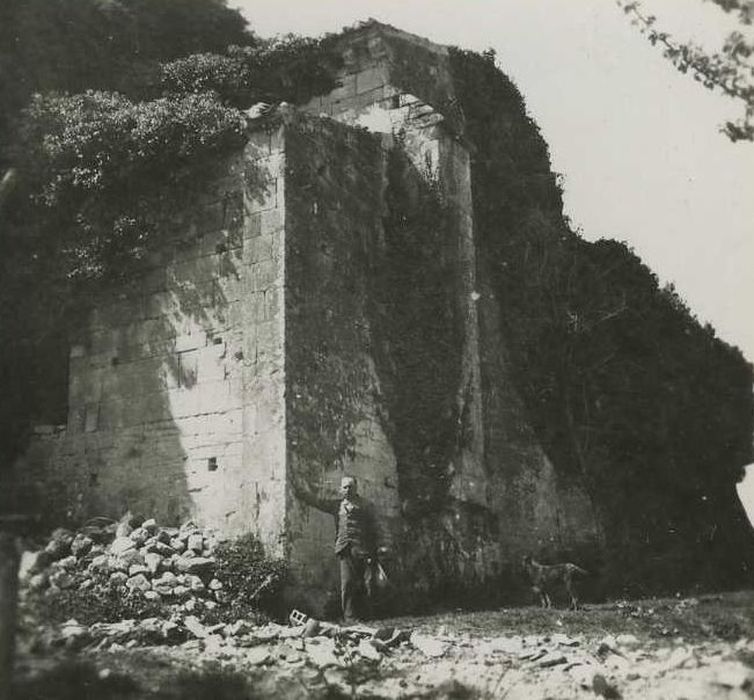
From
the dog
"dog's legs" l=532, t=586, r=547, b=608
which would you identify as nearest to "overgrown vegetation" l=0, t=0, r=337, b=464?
the dog

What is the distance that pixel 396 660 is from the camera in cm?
941

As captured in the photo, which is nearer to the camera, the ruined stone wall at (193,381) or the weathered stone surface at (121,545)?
the weathered stone surface at (121,545)

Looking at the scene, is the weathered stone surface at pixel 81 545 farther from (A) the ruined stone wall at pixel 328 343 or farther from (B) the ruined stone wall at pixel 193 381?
(A) the ruined stone wall at pixel 328 343

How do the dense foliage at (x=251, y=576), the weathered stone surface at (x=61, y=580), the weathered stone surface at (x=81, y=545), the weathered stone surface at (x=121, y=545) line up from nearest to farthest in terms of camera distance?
1. the weathered stone surface at (x=61, y=580)
2. the dense foliage at (x=251, y=576)
3. the weathered stone surface at (x=121, y=545)
4. the weathered stone surface at (x=81, y=545)

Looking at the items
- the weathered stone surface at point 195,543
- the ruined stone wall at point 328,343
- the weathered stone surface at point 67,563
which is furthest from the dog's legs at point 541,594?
the weathered stone surface at point 67,563

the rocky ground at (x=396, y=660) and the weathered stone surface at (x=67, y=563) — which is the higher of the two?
the weathered stone surface at (x=67, y=563)

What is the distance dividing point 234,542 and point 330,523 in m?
1.12

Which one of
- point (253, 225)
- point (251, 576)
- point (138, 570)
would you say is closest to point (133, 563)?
point (138, 570)

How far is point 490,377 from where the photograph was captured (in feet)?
51.8

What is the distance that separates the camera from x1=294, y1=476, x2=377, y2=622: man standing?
11844 mm

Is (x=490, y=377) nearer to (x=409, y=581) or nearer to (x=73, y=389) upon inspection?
(x=409, y=581)

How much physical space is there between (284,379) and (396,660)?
4018 millimetres

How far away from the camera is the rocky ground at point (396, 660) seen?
828cm

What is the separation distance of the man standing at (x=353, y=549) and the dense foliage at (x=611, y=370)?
197 inches
